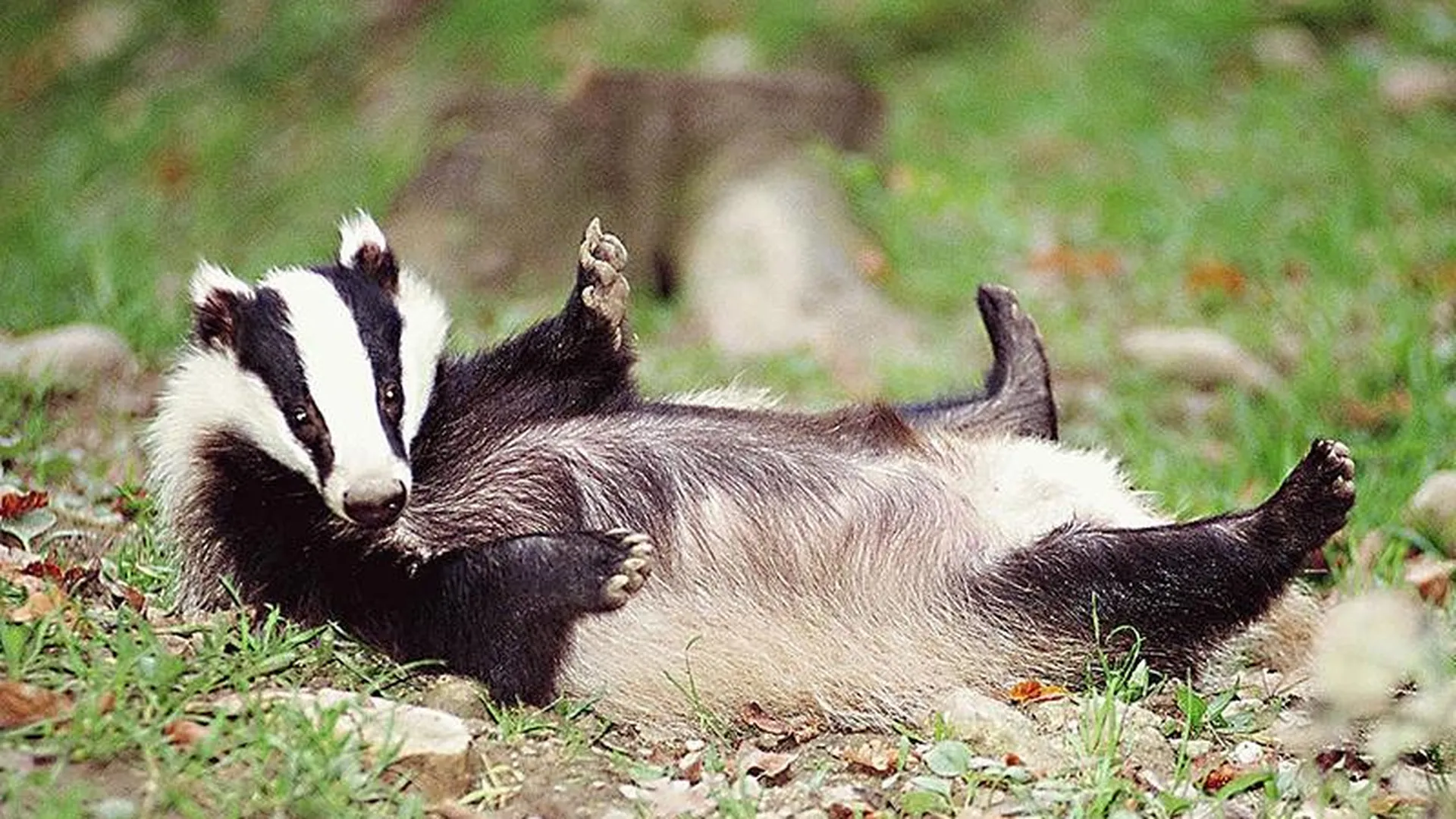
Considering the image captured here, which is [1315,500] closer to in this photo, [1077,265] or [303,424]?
[303,424]

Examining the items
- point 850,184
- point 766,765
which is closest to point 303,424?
point 766,765

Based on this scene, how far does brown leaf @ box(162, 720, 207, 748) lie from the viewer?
2828mm

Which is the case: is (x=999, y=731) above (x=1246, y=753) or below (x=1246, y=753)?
above

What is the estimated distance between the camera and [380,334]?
3.37m

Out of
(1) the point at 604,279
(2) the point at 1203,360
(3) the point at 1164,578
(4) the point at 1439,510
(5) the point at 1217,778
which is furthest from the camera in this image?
(2) the point at 1203,360

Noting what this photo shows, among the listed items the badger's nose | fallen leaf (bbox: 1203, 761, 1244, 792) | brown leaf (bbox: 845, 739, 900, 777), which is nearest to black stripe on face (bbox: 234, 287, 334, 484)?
the badger's nose

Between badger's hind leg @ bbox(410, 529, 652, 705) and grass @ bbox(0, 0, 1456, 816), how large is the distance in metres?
0.11

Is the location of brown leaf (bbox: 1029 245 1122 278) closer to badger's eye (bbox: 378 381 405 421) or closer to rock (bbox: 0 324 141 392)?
rock (bbox: 0 324 141 392)

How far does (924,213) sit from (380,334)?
448cm

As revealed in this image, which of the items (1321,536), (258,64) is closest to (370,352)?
(1321,536)

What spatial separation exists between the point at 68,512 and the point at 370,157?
4.15 metres

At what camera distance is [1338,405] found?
17.8ft

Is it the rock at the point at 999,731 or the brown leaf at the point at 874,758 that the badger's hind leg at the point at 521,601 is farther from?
the rock at the point at 999,731

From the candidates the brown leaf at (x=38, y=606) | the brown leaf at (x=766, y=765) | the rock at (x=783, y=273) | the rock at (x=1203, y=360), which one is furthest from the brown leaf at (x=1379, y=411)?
the brown leaf at (x=38, y=606)
